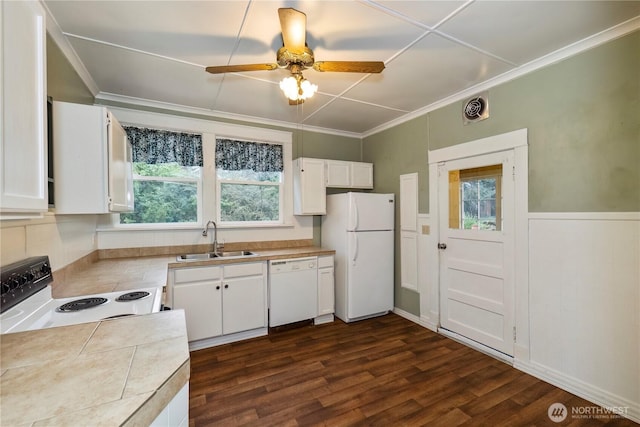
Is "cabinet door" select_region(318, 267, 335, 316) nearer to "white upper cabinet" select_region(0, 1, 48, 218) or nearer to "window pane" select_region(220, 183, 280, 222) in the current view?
"window pane" select_region(220, 183, 280, 222)

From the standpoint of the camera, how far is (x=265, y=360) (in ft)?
8.54

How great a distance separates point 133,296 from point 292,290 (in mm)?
1840

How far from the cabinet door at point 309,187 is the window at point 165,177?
46.7 inches

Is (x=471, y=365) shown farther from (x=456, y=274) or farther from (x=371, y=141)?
(x=371, y=141)

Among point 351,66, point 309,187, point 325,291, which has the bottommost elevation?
point 325,291

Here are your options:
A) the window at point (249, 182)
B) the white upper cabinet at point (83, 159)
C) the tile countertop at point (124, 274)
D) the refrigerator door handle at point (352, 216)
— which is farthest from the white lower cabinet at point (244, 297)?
the white upper cabinet at point (83, 159)

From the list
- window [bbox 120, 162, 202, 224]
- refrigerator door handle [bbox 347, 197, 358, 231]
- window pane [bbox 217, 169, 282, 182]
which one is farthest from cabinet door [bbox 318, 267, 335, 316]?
window [bbox 120, 162, 202, 224]

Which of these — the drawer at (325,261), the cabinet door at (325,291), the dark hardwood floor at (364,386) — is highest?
the drawer at (325,261)

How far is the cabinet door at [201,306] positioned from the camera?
8.84ft

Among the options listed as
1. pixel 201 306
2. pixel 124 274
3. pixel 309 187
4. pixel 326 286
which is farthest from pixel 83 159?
pixel 326 286

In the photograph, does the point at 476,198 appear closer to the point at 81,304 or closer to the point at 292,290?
the point at 292,290

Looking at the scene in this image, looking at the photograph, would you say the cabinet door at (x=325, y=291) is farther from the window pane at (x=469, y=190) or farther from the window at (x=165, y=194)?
→ the window pane at (x=469, y=190)

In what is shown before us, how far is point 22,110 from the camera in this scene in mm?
958

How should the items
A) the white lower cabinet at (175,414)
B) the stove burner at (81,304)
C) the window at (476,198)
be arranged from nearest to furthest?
the white lower cabinet at (175,414) < the stove burner at (81,304) < the window at (476,198)
